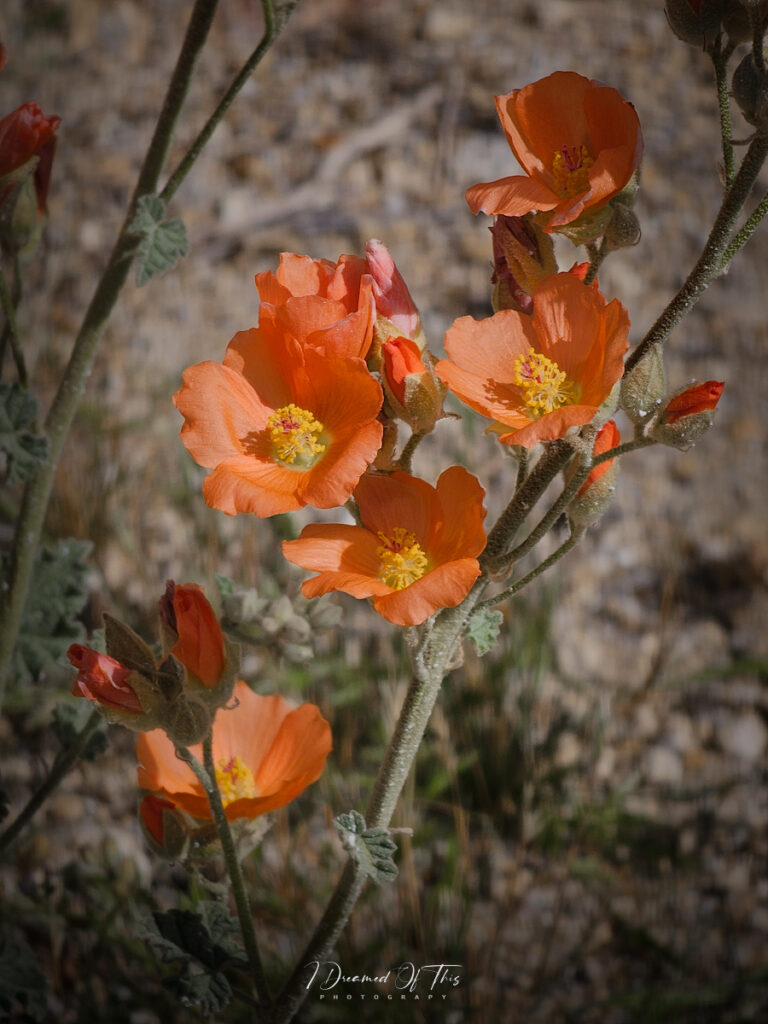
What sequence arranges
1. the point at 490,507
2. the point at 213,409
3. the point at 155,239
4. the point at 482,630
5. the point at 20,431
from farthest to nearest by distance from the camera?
1. the point at 490,507
2. the point at 20,431
3. the point at 155,239
4. the point at 482,630
5. the point at 213,409

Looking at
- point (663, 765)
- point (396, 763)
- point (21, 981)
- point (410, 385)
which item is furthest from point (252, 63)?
point (663, 765)

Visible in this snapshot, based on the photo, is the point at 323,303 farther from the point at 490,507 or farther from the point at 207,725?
the point at 490,507

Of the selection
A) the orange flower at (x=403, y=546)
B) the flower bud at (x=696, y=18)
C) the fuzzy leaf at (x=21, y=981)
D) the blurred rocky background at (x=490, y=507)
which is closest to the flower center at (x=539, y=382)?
the orange flower at (x=403, y=546)

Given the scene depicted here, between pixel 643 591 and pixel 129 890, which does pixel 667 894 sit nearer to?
pixel 643 591

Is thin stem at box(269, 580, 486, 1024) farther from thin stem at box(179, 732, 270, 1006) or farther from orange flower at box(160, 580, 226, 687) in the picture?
orange flower at box(160, 580, 226, 687)

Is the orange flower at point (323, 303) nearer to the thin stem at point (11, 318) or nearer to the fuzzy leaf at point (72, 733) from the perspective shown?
the thin stem at point (11, 318)

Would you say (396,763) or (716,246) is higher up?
(716,246)

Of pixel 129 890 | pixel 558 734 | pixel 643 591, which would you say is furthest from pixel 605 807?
pixel 129 890
